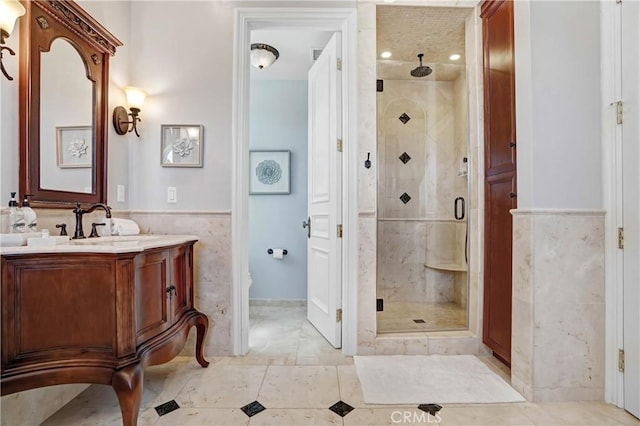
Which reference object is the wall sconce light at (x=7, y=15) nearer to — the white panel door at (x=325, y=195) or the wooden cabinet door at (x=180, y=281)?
the wooden cabinet door at (x=180, y=281)

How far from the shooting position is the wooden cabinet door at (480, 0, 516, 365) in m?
1.93

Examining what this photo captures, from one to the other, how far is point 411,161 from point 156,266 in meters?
2.68

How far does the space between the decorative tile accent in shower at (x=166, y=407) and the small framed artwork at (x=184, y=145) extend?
1454 millimetres

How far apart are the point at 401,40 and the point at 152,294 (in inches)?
108

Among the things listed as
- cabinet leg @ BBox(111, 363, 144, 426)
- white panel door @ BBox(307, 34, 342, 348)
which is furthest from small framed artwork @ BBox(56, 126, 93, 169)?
white panel door @ BBox(307, 34, 342, 348)

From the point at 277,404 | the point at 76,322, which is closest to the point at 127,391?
the point at 76,322

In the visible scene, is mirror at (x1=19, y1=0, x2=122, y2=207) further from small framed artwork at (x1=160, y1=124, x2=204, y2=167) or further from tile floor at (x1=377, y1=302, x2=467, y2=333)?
tile floor at (x1=377, y1=302, x2=467, y2=333)

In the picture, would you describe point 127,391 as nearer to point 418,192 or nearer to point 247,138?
point 247,138

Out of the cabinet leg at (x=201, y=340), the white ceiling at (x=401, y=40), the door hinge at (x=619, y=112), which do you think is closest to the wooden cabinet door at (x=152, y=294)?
the cabinet leg at (x=201, y=340)

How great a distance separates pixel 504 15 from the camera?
198cm

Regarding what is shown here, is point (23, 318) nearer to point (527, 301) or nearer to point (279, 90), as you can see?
point (527, 301)

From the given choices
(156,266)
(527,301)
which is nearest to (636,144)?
(527,301)

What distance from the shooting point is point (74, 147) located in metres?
1.72

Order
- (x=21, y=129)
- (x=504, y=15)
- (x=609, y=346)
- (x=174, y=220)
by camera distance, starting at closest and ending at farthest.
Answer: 1. (x=21, y=129)
2. (x=609, y=346)
3. (x=504, y=15)
4. (x=174, y=220)
